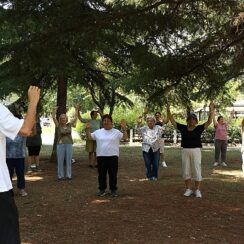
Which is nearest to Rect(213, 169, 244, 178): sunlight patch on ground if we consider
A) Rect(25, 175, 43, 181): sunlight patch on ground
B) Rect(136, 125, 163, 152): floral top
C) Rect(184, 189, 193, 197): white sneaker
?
Rect(136, 125, 163, 152): floral top

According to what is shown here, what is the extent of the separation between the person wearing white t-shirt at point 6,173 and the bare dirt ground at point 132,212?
2.92 metres

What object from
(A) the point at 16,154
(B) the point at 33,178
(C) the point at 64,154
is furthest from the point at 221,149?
(A) the point at 16,154

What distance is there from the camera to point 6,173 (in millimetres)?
3943

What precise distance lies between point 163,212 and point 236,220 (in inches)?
48.3

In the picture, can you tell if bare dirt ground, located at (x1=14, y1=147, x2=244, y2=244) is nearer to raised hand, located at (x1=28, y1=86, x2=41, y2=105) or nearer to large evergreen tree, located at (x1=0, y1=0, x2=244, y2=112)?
large evergreen tree, located at (x1=0, y1=0, x2=244, y2=112)

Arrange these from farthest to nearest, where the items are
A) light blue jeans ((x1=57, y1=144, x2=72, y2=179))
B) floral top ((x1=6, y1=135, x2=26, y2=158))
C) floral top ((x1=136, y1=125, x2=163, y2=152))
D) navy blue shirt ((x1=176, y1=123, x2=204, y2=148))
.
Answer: light blue jeans ((x1=57, y1=144, x2=72, y2=179)) < floral top ((x1=136, y1=125, x2=163, y2=152)) < floral top ((x1=6, y1=135, x2=26, y2=158)) < navy blue shirt ((x1=176, y1=123, x2=204, y2=148))

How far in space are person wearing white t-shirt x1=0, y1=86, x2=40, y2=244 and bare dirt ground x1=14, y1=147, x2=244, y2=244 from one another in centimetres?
292

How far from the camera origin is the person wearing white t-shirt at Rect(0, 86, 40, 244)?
3836 millimetres

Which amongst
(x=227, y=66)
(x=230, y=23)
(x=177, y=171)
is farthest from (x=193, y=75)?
(x=177, y=171)

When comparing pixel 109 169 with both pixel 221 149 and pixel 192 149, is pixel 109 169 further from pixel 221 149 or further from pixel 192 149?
pixel 221 149

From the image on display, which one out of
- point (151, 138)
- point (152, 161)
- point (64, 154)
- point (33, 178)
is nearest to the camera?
point (151, 138)

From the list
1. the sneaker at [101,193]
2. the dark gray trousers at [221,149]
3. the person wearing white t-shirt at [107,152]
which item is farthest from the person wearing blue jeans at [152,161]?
the dark gray trousers at [221,149]

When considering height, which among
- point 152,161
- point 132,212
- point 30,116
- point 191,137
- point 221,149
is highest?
point 30,116

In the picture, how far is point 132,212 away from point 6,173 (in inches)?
192
